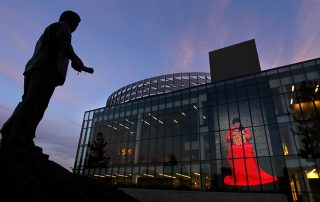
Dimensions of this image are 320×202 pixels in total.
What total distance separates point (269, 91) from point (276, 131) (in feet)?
15.6

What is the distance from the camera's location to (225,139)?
24.5 metres

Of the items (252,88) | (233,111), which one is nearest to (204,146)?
(233,111)

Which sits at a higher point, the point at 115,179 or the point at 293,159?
the point at 293,159

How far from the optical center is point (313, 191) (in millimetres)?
18734

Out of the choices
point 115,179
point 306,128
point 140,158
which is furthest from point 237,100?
point 115,179

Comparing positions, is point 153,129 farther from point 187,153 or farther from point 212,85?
point 212,85

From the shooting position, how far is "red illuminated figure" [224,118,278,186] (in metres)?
21.2

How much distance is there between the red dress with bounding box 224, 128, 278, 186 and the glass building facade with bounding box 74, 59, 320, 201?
88mm

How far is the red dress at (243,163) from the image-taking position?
21109mm

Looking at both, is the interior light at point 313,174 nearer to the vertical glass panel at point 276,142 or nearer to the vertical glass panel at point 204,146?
the vertical glass panel at point 276,142

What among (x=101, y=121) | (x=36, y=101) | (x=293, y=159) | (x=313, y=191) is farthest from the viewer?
(x=101, y=121)

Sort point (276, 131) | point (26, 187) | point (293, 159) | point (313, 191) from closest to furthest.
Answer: point (26, 187) < point (313, 191) < point (293, 159) < point (276, 131)

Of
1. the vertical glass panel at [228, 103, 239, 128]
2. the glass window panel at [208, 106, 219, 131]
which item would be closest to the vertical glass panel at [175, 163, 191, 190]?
the glass window panel at [208, 106, 219, 131]

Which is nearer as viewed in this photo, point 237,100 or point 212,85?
point 237,100
